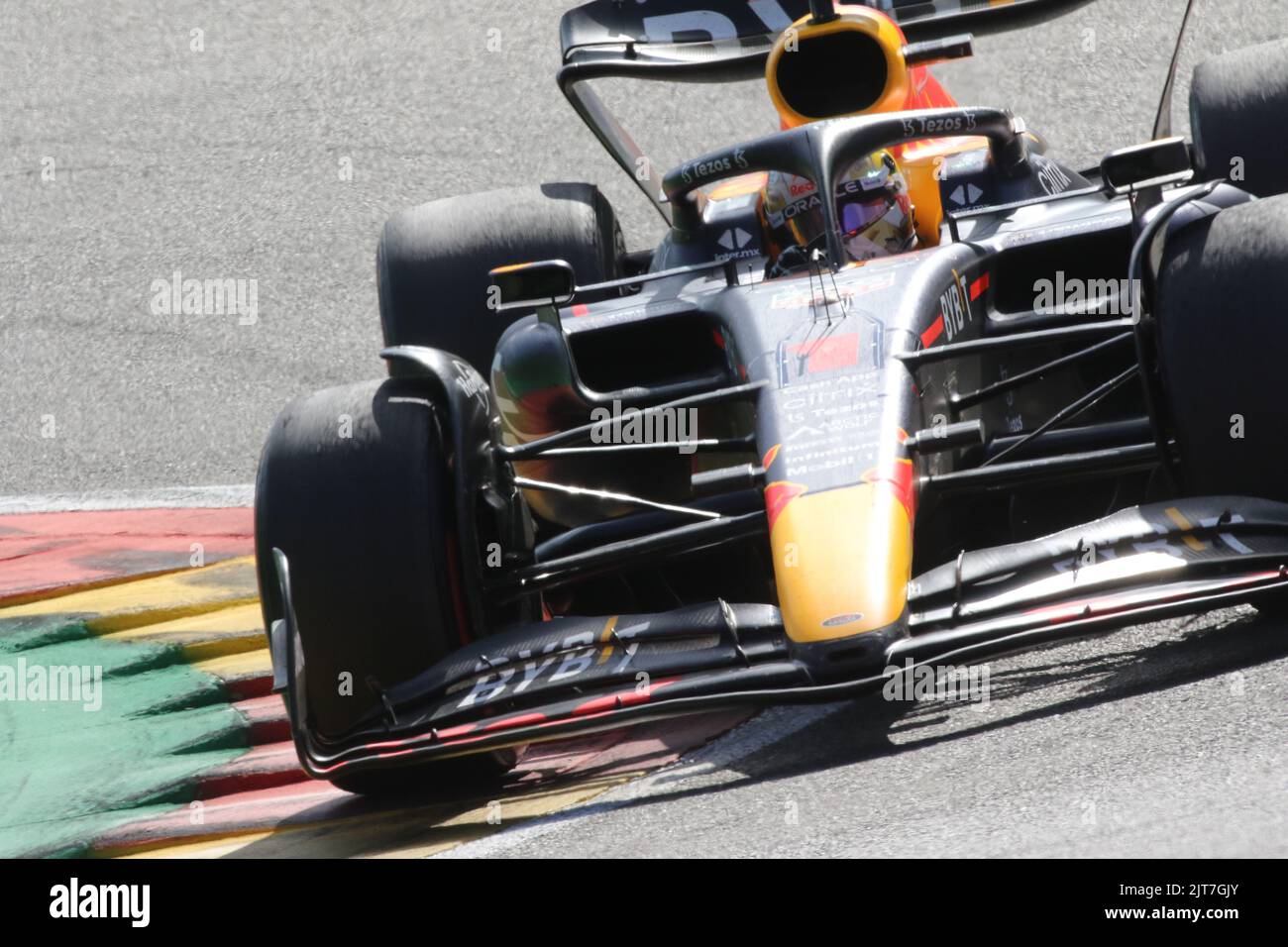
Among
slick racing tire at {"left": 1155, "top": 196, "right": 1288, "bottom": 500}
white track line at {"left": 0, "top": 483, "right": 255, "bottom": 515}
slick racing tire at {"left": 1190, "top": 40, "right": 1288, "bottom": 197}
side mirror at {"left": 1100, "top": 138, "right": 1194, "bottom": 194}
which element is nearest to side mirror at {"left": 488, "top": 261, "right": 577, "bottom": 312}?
side mirror at {"left": 1100, "top": 138, "right": 1194, "bottom": 194}

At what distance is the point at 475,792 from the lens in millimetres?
4258

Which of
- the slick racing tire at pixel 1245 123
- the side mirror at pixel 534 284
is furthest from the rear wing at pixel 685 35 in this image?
the side mirror at pixel 534 284

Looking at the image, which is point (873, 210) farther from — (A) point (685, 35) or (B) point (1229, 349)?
(A) point (685, 35)

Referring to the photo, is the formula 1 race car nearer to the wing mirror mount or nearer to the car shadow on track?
the wing mirror mount

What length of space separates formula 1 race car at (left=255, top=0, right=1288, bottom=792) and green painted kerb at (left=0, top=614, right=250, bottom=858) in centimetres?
64

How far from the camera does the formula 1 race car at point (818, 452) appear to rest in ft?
12.2

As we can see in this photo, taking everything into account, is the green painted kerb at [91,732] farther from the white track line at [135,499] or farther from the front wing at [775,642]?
the white track line at [135,499]

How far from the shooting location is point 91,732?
16.1ft

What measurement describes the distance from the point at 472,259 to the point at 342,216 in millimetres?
4267

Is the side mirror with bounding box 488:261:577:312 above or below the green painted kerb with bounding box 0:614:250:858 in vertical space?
above

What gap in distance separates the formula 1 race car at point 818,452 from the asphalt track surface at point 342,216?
0.23 m

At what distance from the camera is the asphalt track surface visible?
144 inches

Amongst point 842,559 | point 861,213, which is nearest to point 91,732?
point 842,559
